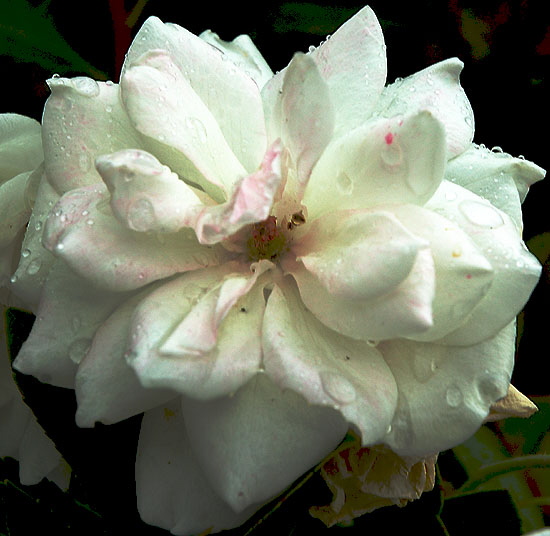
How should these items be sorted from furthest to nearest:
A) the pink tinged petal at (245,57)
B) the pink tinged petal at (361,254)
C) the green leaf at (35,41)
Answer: the green leaf at (35,41)
the pink tinged petal at (245,57)
the pink tinged petal at (361,254)

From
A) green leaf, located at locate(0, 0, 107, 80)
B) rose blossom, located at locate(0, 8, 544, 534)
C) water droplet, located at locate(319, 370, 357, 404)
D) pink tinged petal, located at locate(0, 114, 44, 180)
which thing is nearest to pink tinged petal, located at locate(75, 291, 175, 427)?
rose blossom, located at locate(0, 8, 544, 534)

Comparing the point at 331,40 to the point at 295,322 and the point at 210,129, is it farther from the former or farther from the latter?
the point at 295,322

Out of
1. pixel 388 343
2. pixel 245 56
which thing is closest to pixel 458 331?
pixel 388 343

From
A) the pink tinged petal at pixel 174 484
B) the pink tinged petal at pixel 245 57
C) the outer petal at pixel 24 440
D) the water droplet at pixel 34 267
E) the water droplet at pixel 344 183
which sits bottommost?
the outer petal at pixel 24 440

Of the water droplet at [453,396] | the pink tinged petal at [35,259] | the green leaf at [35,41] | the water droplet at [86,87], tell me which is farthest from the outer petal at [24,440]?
the green leaf at [35,41]

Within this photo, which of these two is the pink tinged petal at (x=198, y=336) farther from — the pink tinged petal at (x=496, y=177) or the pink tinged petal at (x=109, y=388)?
the pink tinged petal at (x=496, y=177)

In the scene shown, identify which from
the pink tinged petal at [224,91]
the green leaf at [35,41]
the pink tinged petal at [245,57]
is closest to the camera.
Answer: the pink tinged petal at [224,91]
